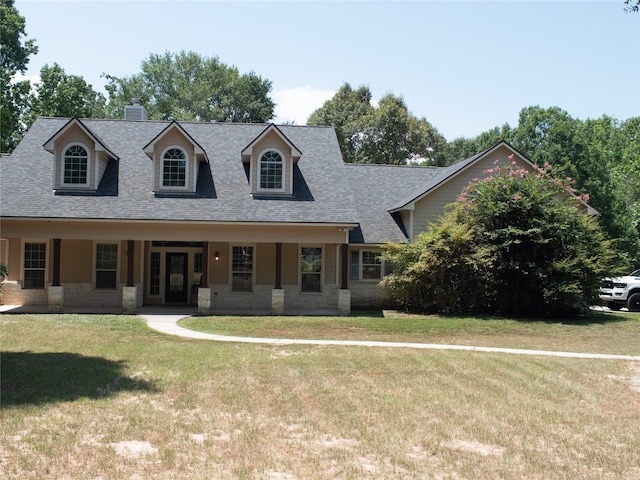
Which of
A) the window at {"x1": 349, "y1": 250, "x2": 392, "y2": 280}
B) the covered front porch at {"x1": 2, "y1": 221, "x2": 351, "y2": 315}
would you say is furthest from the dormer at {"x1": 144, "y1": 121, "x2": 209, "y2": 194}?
the window at {"x1": 349, "y1": 250, "x2": 392, "y2": 280}

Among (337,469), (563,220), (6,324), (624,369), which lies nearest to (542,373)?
(624,369)

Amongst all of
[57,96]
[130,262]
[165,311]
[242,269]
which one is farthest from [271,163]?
[57,96]

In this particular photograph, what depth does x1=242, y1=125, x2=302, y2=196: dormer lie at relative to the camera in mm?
20844

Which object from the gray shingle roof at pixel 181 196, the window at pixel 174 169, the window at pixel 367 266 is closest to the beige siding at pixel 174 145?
the window at pixel 174 169

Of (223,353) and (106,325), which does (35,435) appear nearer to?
(223,353)

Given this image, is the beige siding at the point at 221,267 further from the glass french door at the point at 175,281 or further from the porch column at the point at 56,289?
the porch column at the point at 56,289

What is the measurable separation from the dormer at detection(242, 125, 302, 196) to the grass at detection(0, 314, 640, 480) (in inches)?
342

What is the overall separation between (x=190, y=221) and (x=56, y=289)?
518 centimetres

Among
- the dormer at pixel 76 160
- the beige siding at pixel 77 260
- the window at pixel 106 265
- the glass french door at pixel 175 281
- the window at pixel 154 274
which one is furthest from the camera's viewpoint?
the glass french door at pixel 175 281

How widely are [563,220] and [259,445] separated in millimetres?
17116

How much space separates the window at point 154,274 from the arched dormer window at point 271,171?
514 cm

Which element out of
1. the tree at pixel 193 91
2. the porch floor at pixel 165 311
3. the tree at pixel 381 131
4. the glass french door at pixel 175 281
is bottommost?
the porch floor at pixel 165 311

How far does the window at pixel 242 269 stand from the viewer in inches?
851

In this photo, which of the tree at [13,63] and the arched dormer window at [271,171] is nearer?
the arched dormer window at [271,171]
